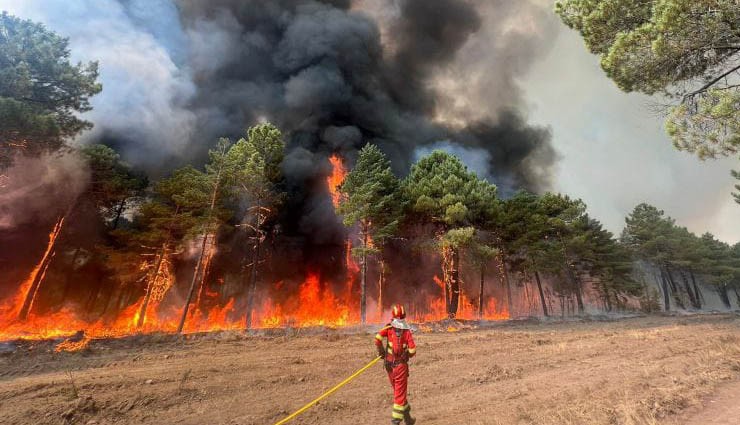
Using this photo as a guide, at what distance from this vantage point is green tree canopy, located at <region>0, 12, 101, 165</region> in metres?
14.0

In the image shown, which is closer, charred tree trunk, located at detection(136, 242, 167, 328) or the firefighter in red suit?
the firefighter in red suit

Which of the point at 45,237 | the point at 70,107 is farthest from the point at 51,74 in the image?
the point at 45,237

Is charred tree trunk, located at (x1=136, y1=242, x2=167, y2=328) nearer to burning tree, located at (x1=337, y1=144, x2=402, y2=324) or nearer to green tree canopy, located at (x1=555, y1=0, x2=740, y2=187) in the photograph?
burning tree, located at (x1=337, y1=144, x2=402, y2=324)

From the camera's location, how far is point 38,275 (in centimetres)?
2142

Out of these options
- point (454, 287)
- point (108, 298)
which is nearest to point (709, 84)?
point (454, 287)

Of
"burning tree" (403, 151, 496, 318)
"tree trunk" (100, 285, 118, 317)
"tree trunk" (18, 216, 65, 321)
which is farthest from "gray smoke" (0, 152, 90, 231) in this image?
"burning tree" (403, 151, 496, 318)

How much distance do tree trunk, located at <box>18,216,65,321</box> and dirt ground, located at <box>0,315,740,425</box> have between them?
10.7m

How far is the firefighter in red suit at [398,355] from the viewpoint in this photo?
18.0 feet

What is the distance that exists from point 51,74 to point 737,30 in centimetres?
2725

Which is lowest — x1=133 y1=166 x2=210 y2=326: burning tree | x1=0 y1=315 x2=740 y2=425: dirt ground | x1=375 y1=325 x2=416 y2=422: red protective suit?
x1=0 y1=315 x2=740 y2=425: dirt ground

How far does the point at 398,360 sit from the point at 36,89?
22.5 m

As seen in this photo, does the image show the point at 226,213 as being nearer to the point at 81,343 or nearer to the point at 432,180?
the point at 81,343

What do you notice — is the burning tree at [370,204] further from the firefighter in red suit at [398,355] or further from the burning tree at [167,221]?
the firefighter in red suit at [398,355]

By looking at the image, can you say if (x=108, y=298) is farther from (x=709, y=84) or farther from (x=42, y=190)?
(x=709, y=84)
